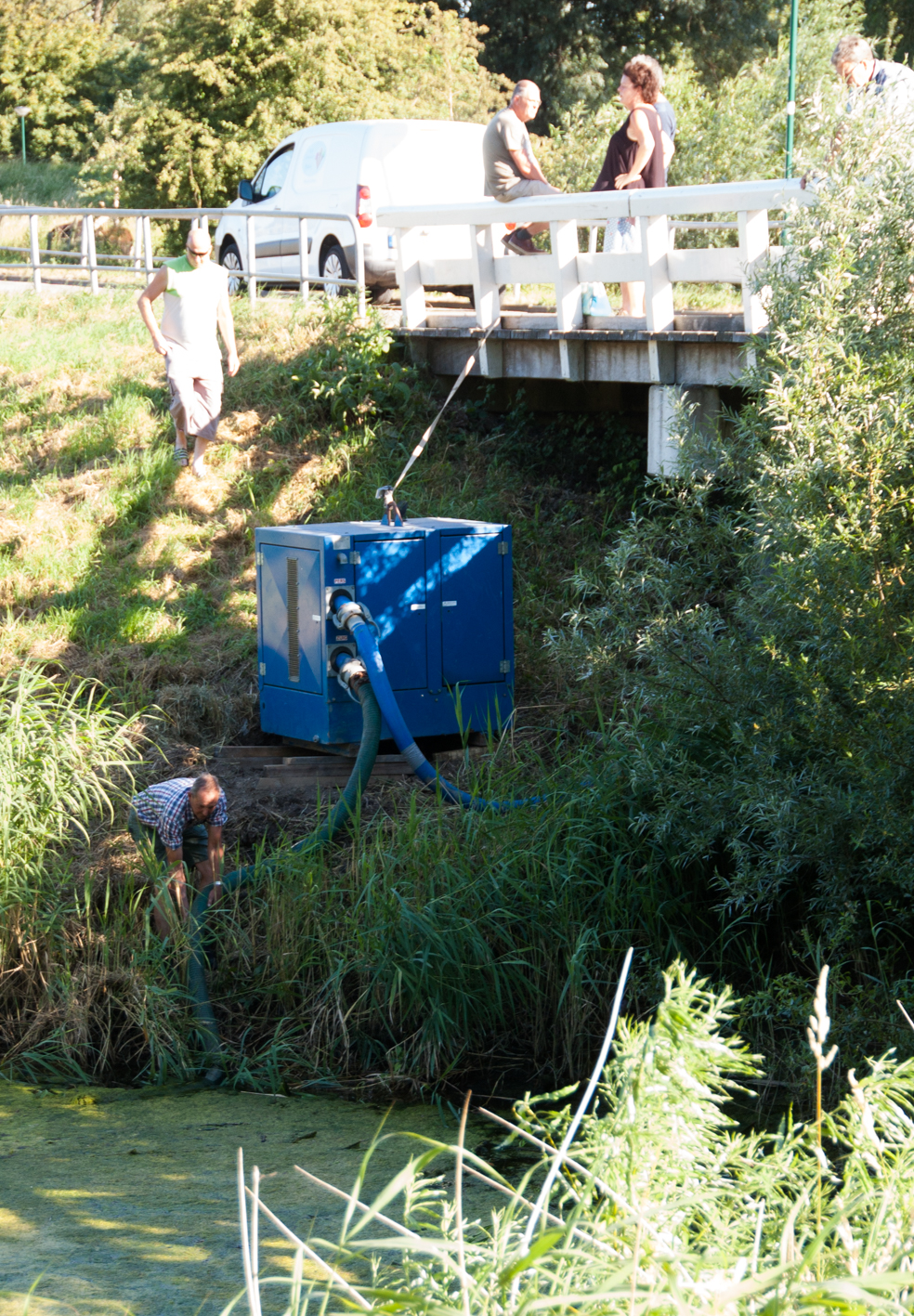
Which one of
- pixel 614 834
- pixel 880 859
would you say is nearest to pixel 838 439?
pixel 880 859

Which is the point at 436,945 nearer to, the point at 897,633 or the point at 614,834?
the point at 614,834

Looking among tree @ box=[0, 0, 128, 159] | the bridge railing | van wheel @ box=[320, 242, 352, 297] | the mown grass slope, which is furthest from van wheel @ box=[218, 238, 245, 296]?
tree @ box=[0, 0, 128, 159]

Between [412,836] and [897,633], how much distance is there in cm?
250

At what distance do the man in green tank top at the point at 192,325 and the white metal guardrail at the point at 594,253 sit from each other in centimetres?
184

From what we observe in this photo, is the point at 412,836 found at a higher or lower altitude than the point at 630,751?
lower

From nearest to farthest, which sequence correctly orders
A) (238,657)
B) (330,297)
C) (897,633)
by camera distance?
1. (897,633)
2. (238,657)
3. (330,297)

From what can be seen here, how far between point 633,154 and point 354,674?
4435 mm

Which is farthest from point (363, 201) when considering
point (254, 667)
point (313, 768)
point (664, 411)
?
point (313, 768)

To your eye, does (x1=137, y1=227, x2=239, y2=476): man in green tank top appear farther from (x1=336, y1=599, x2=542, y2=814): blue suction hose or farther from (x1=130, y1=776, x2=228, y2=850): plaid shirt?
(x1=130, y1=776, x2=228, y2=850): plaid shirt

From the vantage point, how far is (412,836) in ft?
22.5

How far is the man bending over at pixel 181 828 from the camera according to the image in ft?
21.9

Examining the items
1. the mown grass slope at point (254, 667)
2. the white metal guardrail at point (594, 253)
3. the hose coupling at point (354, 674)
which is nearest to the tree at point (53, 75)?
the mown grass slope at point (254, 667)

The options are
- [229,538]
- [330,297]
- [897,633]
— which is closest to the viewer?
[897,633]

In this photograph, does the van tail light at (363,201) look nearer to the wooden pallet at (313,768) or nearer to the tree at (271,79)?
the wooden pallet at (313,768)
